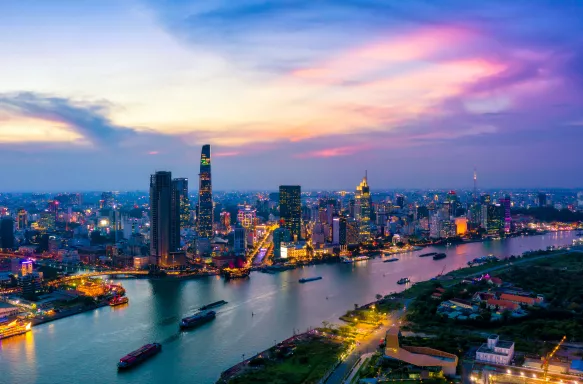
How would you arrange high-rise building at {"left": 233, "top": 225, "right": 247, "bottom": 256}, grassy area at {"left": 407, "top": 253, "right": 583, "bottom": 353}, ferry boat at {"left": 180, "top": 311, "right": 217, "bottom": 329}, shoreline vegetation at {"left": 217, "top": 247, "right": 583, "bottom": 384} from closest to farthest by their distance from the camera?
shoreline vegetation at {"left": 217, "top": 247, "right": 583, "bottom": 384}
grassy area at {"left": 407, "top": 253, "right": 583, "bottom": 353}
ferry boat at {"left": 180, "top": 311, "right": 217, "bottom": 329}
high-rise building at {"left": 233, "top": 225, "right": 247, "bottom": 256}

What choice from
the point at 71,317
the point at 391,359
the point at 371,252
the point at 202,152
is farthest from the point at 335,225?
the point at 391,359

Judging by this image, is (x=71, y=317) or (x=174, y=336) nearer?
(x=174, y=336)

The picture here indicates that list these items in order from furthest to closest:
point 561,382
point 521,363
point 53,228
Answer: point 53,228
point 521,363
point 561,382

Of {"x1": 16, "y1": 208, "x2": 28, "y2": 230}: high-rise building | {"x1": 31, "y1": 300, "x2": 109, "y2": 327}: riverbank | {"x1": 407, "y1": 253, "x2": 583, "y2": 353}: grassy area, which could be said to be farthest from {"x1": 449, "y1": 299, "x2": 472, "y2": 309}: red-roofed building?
{"x1": 16, "y1": 208, "x2": 28, "y2": 230}: high-rise building

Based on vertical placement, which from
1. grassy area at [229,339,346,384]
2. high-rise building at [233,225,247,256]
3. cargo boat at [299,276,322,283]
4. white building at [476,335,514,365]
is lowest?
grassy area at [229,339,346,384]

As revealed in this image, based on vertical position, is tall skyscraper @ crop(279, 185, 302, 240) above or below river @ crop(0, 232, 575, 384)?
above

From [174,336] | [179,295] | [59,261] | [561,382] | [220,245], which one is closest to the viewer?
[561,382]

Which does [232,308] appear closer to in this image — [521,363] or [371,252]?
[521,363]

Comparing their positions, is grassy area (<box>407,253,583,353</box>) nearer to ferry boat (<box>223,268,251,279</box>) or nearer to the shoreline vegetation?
the shoreline vegetation
